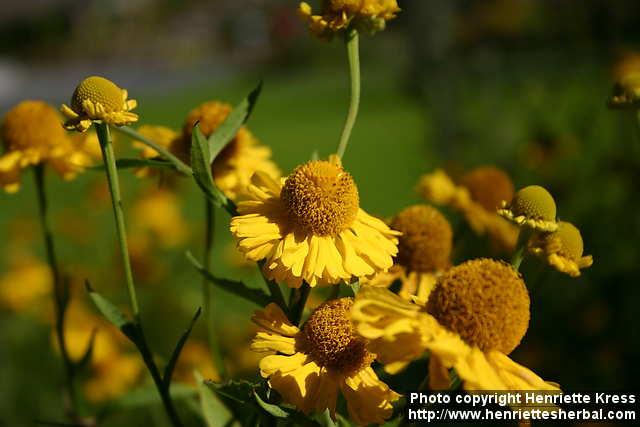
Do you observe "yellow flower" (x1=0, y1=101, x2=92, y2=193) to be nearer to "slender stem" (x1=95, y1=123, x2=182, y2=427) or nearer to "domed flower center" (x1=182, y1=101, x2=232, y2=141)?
"domed flower center" (x1=182, y1=101, x2=232, y2=141)

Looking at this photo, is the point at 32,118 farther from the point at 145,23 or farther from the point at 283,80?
the point at 145,23

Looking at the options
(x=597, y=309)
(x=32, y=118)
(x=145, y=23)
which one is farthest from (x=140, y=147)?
(x=145, y=23)

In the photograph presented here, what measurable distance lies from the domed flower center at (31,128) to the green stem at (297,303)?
0.50m

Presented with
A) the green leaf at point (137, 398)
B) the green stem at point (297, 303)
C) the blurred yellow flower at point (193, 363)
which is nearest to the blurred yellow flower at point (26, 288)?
the blurred yellow flower at point (193, 363)

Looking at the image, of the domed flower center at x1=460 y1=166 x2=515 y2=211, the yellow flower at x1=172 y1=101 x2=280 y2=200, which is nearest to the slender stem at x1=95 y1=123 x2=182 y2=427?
the yellow flower at x1=172 y1=101 x2=280 y2=200

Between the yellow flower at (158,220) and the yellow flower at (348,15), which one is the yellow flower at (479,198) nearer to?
the yellow flower at (348,15)

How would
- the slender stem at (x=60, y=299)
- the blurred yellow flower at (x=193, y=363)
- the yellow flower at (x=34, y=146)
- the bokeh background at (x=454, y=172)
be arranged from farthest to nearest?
the bokeh background at (x=454, y=172) < the blurred yellow flower at (x=193, y=363) < the yellow flower at (x=34, y=146) < the slender stem at (x=60, y=299)

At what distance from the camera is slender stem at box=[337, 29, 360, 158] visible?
675 millimetres

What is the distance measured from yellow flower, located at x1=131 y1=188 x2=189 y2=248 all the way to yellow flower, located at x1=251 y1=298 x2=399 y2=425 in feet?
5.86

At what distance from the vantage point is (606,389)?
1.64 m

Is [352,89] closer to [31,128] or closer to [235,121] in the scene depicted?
[235,121]

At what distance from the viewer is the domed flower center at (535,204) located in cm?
68

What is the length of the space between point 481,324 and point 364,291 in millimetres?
126

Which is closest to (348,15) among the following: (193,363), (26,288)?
(193,363)
